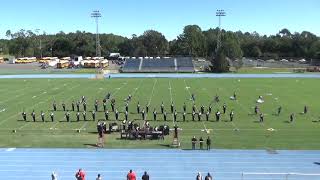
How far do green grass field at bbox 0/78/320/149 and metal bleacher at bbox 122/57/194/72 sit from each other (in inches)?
1085

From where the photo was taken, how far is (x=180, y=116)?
30.7 metres

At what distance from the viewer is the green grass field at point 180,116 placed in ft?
Result: 75.6

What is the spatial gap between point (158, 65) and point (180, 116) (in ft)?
178

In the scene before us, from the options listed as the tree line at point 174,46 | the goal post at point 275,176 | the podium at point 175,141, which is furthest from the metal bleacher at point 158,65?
the goal post at point 275,176

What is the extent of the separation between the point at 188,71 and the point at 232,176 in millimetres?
60571

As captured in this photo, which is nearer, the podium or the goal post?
the goal post

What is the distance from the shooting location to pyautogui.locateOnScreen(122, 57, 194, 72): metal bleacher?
79.6 metres

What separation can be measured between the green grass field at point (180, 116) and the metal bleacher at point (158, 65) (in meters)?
27.6

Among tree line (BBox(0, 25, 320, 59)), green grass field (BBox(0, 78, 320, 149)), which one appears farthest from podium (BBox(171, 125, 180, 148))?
tree line (BBox(0, 25, 320, 59))

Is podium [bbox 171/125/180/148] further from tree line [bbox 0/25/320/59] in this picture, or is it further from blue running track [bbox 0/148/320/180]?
tree line [bbox 0/25/320/59]

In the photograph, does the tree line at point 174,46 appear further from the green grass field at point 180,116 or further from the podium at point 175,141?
the podium at point 175,141

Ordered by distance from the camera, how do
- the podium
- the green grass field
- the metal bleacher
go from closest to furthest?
1. the podium
2. the green grass field
3. the metal bleacher

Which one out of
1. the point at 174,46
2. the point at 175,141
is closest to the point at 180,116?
the point at 175,141

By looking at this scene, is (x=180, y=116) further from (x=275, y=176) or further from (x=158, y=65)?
(x=158, y=65)
